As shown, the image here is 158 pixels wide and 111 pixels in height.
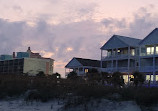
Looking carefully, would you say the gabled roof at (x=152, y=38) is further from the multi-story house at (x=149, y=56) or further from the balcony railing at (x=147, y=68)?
the balcony railing at (x=147, y=68)

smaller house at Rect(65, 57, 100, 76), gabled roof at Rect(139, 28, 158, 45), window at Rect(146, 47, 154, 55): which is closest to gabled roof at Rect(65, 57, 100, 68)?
smaller house at Rect(65, 57, 100, 76)

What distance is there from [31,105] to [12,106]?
1441mm

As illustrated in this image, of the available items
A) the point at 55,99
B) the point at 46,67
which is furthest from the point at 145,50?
the point at 46,67

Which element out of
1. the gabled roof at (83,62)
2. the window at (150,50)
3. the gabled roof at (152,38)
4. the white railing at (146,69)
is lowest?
the white railing at (146,69)

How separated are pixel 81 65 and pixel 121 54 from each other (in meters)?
9.11

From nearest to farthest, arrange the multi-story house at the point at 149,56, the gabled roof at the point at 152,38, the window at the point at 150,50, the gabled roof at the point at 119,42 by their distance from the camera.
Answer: the multi-story house at the point at 149,56 < the gabled roof at the point at 152,38 < the window at the point at 150,50 < the gabled roof at the point at 119,42

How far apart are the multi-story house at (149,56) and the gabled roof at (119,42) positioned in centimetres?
363

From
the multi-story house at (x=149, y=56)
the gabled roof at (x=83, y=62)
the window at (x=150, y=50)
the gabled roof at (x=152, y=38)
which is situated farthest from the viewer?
the gabled roof at (x=83, y=62)

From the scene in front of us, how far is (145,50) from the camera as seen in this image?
1785 inches

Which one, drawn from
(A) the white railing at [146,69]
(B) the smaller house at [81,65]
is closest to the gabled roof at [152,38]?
(A) the white railing at [146,69]

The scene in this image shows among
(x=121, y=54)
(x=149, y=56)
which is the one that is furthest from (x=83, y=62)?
(x=149, y=56)

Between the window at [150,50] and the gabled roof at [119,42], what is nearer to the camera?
the window at [150,50]

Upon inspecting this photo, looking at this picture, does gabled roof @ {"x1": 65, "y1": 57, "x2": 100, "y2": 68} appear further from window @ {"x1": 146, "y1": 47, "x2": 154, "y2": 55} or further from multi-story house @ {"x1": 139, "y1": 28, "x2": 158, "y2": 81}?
window @ {"x1": 146, "y1": 47, "x2": 154, "y2": 55}

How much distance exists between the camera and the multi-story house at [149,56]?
4203cm
